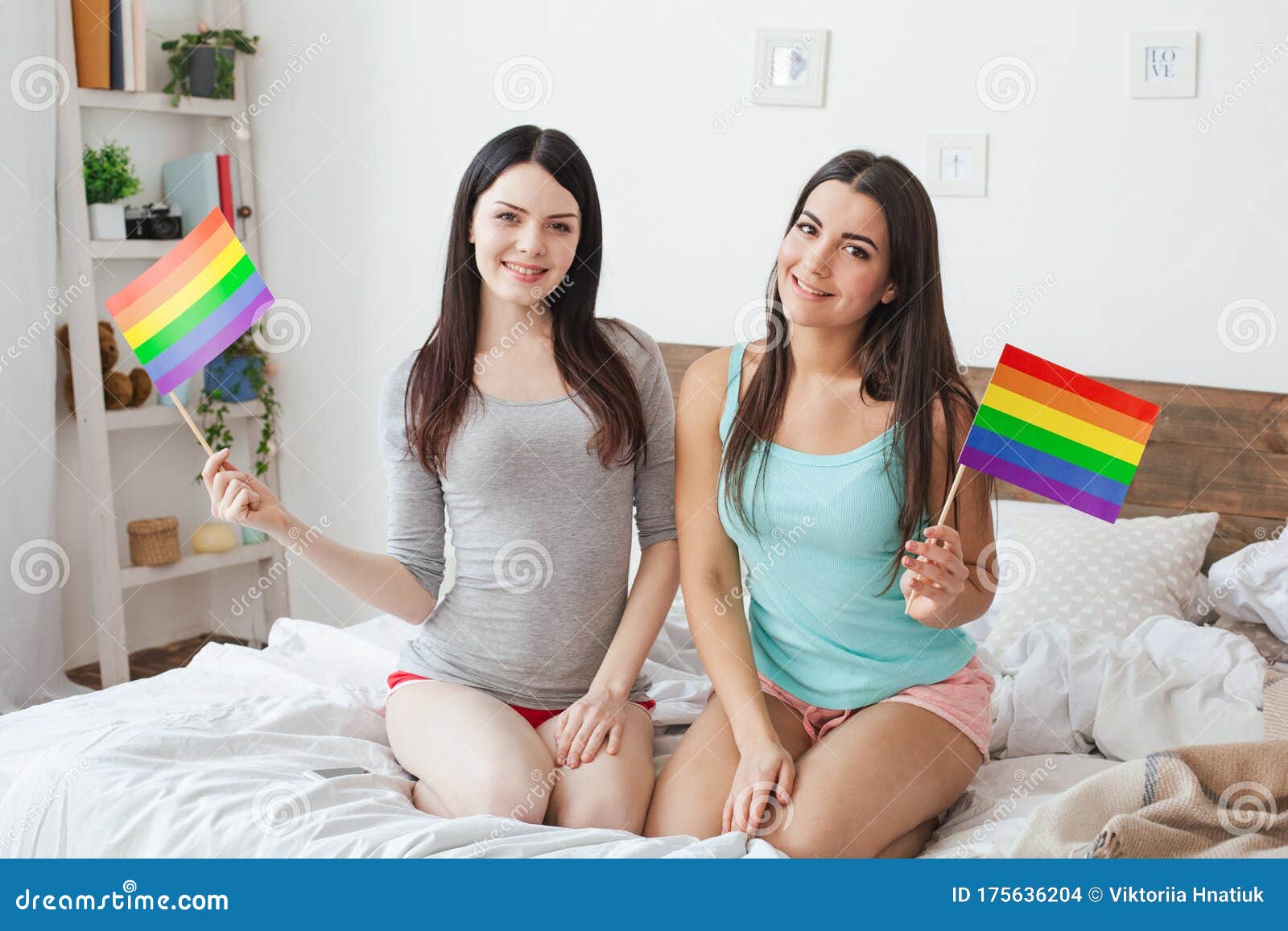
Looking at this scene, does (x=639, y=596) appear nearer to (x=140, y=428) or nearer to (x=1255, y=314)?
(x=1255, y=314)

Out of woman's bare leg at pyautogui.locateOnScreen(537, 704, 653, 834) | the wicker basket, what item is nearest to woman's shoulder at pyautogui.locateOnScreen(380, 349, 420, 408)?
woman's bare leg at pyautogui.locateOnScreen(537, 704, 653, 834)

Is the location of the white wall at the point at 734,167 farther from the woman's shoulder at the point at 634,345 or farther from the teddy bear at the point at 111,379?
the woman's shoulder at the point at 634,345

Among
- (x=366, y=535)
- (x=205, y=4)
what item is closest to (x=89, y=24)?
(x=205, y=4)

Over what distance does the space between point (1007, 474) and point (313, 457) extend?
8.73 feet

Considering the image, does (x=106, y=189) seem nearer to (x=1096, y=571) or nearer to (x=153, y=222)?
(x=153, y=222)

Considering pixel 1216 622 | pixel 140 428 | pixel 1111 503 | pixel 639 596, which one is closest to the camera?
pixel 1111 503

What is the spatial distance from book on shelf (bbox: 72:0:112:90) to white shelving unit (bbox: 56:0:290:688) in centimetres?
3

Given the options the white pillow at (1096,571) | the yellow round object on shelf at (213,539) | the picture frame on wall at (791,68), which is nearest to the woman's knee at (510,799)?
the white pillow at (1096,571)

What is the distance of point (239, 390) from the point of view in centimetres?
353

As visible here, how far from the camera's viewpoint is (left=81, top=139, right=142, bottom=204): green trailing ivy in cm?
318

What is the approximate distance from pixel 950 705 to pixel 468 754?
612mm

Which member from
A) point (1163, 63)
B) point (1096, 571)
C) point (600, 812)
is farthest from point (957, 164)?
point (600, 812)

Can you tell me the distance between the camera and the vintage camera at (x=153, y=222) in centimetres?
331

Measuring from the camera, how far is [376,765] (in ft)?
5.19
